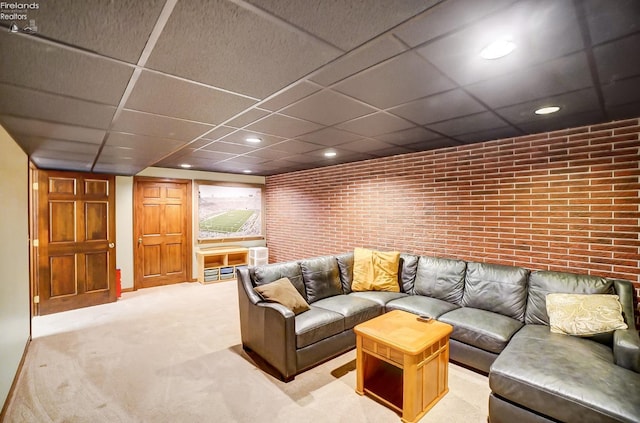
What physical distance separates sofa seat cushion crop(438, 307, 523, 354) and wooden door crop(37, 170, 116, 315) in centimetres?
527

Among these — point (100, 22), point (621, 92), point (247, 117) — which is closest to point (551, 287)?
point (621, 92)

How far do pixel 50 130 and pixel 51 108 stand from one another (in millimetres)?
688

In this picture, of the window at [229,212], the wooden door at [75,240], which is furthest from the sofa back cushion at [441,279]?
the wooden door at [75,240]

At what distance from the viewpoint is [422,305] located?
129 inches

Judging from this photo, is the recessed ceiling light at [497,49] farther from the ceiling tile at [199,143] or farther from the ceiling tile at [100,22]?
the ceiling tile at [199,143]

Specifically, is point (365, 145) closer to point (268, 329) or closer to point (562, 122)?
point (562, 122)

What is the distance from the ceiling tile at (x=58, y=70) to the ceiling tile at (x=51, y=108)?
12 cm

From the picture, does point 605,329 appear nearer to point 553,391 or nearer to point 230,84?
point 553,391

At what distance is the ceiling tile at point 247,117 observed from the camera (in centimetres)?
238

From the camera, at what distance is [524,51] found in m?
1.48

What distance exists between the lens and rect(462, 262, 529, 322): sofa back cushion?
300cm

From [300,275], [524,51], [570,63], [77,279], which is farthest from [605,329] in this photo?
[77,279]

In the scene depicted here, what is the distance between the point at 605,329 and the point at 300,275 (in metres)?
2.80

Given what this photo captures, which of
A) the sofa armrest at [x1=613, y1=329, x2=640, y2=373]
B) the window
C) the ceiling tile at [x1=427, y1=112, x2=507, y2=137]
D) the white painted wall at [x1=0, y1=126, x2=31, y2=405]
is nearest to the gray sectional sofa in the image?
the sofa armrest at [x1=613, y1=329, x2=640, y2=373]
